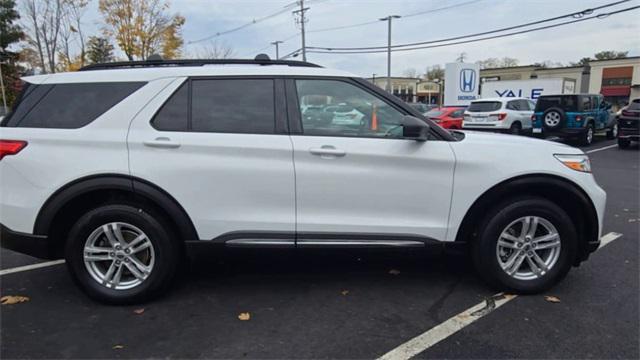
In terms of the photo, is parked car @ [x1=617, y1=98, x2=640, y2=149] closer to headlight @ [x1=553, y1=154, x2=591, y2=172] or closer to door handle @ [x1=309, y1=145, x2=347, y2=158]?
headlight @ [x1=553, y1=154, x2=591, y2=172]

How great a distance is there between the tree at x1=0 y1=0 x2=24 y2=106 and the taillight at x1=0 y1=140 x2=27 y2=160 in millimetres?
42444

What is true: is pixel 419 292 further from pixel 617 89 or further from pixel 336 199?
pixel 617 89

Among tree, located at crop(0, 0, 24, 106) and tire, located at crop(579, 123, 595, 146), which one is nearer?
tire, located at crop(579, 123, 595, 146)

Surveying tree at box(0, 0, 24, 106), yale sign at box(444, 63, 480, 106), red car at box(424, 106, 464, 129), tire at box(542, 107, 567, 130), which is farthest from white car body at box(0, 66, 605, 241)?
tree at box(0, 0, 24, 106)

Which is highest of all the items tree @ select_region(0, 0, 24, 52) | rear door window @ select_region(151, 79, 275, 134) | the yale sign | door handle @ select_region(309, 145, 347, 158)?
tree @ select_region(0, 0, 24, 52)

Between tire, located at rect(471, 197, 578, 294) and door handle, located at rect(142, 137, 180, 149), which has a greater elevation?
door handle, located at rect(142, 137, 180, 149)

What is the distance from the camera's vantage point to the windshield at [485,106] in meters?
17.0

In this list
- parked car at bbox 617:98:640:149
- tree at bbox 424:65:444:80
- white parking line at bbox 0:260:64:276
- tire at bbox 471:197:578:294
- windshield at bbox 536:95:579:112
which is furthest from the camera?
tree at bbox 424:65:444:80

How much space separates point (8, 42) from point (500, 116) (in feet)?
140

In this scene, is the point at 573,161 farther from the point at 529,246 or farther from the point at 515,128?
the point at 515,128

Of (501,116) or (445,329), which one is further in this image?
(501,116)

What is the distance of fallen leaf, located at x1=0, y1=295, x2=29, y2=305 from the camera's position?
138 inches

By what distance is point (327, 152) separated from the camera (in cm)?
327

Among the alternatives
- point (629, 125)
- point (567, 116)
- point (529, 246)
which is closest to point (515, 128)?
point (567, 116)
